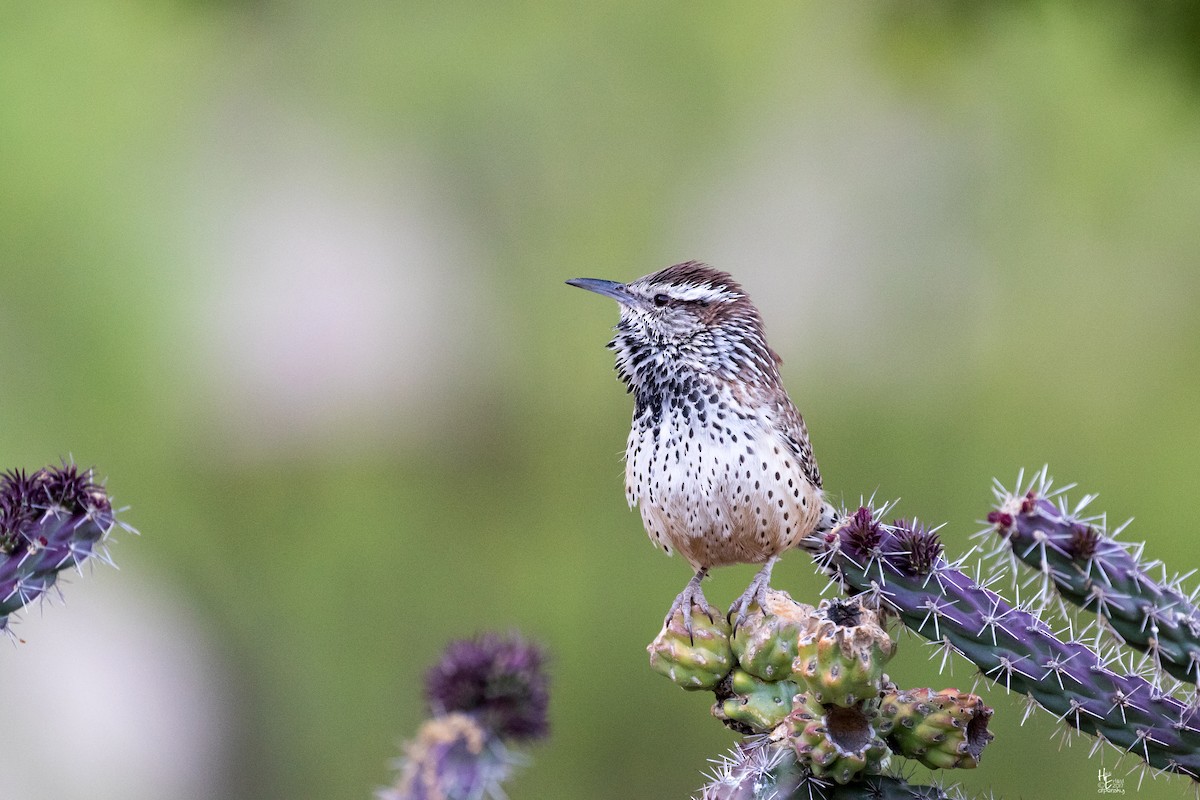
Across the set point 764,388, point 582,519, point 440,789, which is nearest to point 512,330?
point 582,519

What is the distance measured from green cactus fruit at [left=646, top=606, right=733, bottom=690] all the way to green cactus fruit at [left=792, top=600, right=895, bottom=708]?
4.9 inches

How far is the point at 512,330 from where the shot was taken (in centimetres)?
355

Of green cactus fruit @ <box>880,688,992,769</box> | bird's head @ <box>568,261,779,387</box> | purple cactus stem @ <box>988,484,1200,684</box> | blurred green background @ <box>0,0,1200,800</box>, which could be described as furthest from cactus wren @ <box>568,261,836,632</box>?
blurred green background @ <box>0,0,1200,800</box>

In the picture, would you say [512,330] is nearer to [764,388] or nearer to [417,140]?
[417,140]

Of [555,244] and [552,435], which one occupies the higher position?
[555,244]

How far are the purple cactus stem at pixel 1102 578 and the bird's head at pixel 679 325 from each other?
506mm

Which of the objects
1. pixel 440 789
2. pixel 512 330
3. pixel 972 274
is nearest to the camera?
pixel 440 789

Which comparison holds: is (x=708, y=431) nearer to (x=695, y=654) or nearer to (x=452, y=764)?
(x=695, y=654)

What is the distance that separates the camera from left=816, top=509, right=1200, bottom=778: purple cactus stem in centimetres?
112

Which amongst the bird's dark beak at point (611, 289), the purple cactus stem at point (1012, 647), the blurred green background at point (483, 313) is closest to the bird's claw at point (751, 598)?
the purple cactus stem at point (1012, 647)

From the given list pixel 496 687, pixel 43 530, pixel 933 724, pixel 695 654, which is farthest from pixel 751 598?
pixel 43 530

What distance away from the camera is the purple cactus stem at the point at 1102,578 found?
100 cm

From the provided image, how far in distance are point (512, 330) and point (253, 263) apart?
842 mm

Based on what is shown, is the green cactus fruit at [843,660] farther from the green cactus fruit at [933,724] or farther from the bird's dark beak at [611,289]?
the bird's dark beak at [611,289]
